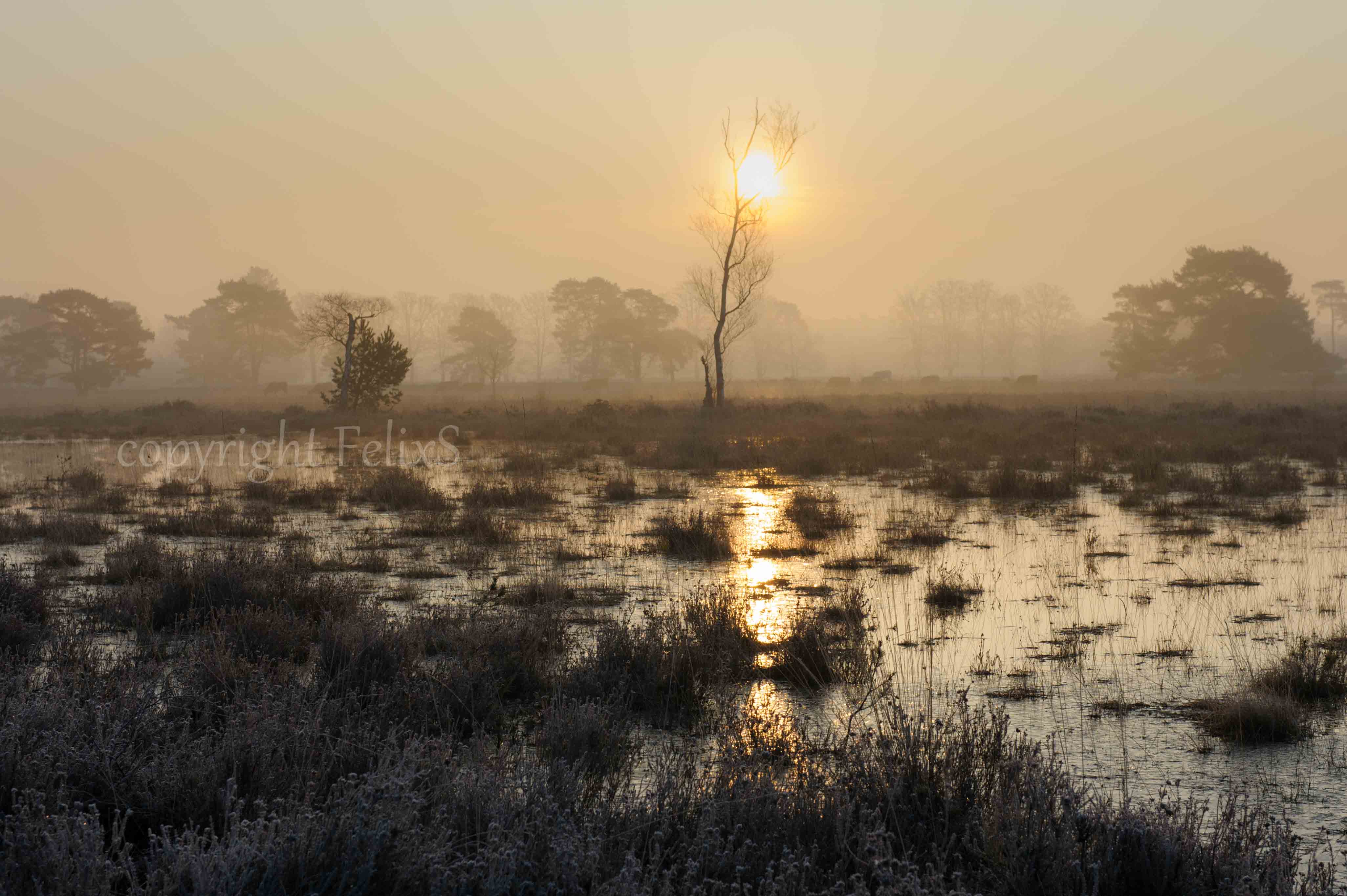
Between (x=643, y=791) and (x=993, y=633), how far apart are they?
3506mm

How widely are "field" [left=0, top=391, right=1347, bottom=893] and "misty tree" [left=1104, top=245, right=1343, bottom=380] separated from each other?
A: 56.1 m

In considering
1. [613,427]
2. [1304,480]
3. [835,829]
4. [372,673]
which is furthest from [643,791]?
[613,427]

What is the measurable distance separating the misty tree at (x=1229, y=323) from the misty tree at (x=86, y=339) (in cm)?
7607

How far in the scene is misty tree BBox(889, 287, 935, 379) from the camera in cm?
14538

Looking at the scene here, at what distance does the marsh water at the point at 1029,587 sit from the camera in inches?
169

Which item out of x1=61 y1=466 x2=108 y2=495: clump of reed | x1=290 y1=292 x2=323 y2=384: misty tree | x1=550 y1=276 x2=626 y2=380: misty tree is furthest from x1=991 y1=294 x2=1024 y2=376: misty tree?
x1=61 y1=466 x2=108 y2=495: clump of reed

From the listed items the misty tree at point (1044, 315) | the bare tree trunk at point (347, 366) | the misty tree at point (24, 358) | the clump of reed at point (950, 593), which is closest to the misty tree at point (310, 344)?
the misty tree at point (24, 358)

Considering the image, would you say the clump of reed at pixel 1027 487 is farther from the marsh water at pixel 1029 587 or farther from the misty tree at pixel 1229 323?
the misty tree at pixel 1229 323

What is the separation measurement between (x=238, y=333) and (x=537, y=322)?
58.2 metres

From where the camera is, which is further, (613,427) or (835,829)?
(613,427)

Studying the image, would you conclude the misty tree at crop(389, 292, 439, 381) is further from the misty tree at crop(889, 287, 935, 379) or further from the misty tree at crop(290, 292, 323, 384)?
the misty tree at crop(889, 287, 935, 379)

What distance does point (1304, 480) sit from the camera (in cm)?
1482

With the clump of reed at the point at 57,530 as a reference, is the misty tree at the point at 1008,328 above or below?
above

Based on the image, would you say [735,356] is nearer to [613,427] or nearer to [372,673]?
[613,427]
